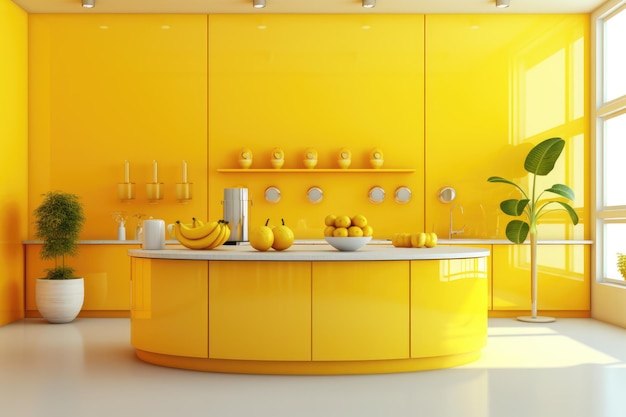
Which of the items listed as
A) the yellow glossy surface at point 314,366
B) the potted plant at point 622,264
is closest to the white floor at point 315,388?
the yellow glossy surface at point 314,366

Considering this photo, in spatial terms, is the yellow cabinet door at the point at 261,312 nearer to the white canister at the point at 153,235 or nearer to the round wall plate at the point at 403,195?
the white canister at the point at 153,235

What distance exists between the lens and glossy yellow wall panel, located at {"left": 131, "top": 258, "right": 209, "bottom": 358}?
440 centimetres

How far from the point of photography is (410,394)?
12.9 ft

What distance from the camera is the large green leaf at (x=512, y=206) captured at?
696cm

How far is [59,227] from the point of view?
6.70 metres

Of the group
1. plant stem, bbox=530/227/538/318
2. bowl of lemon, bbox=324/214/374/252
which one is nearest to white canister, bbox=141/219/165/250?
bowl of lemon, bbox=324/214/374/252

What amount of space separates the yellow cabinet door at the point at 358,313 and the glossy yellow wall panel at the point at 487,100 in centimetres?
319

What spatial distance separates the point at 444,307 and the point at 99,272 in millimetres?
3857

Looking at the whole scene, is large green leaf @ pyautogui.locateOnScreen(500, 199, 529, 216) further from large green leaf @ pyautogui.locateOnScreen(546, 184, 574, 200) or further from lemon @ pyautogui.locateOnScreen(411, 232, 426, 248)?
lemon @ pyautogui.locateOnScreen(411, 232, 426, 248)

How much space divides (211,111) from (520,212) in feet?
10.5

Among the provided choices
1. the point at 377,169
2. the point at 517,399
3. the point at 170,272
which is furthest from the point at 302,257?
the point at 377,169

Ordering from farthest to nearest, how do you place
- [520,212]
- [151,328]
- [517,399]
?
[520,212] < [151,328] < [517,399]

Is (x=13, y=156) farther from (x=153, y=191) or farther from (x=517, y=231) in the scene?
(x=517, y=231)

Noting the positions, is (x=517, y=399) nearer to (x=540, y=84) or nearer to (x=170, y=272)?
(x=170, y=272)
